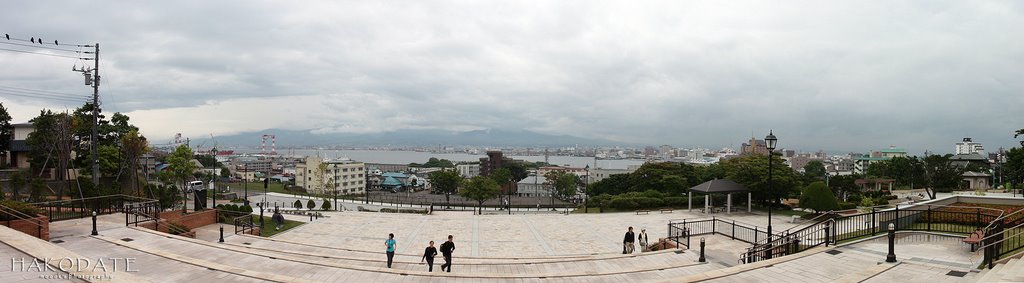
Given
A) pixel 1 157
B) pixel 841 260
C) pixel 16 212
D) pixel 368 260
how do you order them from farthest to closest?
1. pixel 1 157
2. pixel 368 260
3. pixel 16 212
4. pixel 841 260

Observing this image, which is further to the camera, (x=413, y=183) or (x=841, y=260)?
(x=413, y=183)

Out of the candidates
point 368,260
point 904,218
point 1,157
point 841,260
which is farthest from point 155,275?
point 1,157

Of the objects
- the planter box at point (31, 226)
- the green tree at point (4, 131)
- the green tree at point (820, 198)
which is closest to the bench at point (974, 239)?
the green tree at point (820, 198)

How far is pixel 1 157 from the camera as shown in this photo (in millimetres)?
35750

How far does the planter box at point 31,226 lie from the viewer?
13.7m

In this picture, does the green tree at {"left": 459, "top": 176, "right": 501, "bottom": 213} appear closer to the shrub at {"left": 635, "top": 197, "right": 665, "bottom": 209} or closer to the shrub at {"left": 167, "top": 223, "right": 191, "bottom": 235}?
the shrub at {"left": 635, "top": 197, "right": 665, "bottom": 209}

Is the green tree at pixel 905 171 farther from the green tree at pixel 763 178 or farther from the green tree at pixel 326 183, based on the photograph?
the green tree at pixel 326 183

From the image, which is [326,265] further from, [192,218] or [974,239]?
[974,239]

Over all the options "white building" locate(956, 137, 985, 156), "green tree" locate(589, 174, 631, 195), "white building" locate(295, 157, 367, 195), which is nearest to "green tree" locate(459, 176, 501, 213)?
"green tree" locate(589, 174, 631, 195)

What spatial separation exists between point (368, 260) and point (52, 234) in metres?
8.77

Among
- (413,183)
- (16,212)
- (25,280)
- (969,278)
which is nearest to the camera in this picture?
(25,280)

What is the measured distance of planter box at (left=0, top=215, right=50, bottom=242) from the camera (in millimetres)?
13672

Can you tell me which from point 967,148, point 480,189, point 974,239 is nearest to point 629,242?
point 974,239

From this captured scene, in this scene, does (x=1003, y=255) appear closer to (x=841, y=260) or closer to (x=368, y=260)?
(x=841, y=260)
